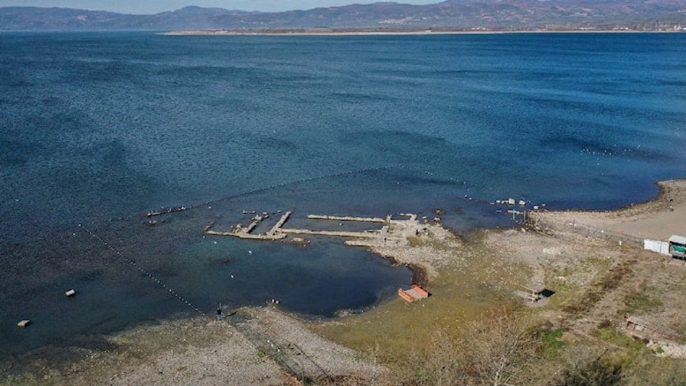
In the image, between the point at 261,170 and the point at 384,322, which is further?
the point at 261,170

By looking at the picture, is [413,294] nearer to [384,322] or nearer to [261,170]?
[384,322]

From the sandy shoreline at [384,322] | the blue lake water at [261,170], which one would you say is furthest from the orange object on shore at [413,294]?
the blue lake water at [261,170]

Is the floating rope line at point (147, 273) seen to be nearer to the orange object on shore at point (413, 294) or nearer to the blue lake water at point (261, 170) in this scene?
the blue lake water at point (261, 170)

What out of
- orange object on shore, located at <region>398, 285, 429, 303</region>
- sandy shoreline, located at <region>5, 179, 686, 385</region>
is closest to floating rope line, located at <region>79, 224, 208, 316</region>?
sandy shoreline, located at <region>5, 179, 686, 385</region>

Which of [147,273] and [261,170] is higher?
[261,170]

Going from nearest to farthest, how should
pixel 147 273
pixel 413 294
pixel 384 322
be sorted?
pixel 384 322 < pixel 413 294 < pixel 147 273

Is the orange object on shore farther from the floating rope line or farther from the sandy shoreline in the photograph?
the floating rope line

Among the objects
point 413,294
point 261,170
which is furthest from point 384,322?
point 261,170
